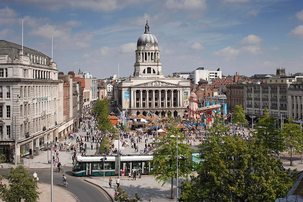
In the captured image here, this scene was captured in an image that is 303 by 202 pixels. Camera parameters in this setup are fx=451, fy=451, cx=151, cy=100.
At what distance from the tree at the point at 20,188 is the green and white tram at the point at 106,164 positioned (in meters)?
20.7

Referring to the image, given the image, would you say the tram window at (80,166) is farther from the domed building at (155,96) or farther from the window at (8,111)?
the domed building at (155,96)

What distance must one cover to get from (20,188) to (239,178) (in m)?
18.3

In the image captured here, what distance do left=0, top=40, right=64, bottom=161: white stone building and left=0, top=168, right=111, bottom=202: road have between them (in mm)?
8076

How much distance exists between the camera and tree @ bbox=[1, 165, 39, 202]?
37219 millimetres

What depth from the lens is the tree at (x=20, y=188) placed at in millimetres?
37219

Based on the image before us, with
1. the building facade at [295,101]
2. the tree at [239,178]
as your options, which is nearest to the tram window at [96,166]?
the tree at [239,178]

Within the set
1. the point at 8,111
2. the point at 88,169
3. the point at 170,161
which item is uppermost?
the point at 8,111

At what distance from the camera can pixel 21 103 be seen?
7012cm

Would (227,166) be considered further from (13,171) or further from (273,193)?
→ (13,171)

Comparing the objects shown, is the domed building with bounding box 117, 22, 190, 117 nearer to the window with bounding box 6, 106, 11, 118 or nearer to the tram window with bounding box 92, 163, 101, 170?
the window with bounding box 6, 106, 11, 118

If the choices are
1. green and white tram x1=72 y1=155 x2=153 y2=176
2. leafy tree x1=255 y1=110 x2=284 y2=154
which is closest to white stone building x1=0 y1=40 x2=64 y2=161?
green and white tram x1=72 y1=155 x2=153 y2=176

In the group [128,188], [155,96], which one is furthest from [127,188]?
[155,96]

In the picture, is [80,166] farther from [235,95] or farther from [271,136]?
[235,95]

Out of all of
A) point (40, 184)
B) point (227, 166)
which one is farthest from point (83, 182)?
point (227, 166)
